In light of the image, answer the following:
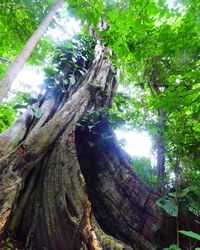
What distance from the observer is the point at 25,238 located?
297 centimetres

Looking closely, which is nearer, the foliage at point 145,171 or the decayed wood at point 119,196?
the decayed wood at point 119,196

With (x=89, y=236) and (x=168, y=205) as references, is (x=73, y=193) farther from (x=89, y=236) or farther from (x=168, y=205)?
(x=168, y=205)

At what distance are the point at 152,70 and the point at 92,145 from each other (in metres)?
1.87

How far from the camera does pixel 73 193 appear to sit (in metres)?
2.84

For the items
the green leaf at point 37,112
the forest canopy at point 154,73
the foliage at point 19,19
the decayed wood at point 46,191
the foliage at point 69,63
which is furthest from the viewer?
the foliage at point 69,63

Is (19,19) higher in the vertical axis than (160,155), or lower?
higher

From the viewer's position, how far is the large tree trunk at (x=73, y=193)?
8.59ft

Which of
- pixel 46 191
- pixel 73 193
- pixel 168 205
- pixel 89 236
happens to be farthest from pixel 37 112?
pixel 168 205

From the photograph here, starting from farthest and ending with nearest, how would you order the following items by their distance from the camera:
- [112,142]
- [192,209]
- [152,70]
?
[152,70] → [112,142] → [192,209]

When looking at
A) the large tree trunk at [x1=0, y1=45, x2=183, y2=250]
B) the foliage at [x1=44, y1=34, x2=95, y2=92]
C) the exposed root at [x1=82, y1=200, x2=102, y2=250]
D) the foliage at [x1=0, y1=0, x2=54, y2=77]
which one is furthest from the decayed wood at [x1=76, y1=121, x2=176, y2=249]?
the foliage at [x1=0, y1=0, x2=54, y2=77]

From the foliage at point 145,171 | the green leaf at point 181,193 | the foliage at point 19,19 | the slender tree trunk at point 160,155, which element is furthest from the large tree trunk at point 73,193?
the foliage at point 19,19

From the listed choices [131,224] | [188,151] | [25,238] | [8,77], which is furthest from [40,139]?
[188,151]

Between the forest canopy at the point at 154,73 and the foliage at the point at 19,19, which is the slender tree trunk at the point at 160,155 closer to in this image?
the forest canopy at the point at 154,73

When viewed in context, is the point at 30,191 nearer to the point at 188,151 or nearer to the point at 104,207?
the point at 104,207
